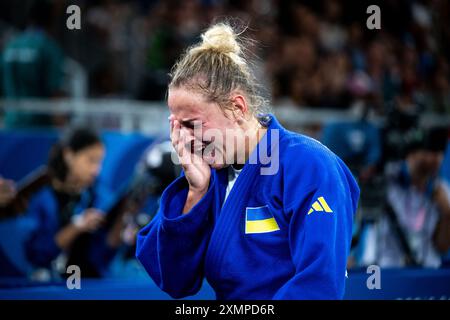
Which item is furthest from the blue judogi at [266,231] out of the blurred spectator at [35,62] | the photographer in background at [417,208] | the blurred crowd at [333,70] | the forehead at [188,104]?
the blurred spectator at [35,62]

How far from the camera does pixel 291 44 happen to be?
394 inches

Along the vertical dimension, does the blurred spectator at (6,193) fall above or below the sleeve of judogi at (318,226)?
below

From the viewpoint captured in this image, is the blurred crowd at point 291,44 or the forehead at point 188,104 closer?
the forehead at point 188,104

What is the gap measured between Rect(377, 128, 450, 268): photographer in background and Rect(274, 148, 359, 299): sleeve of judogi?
369cm

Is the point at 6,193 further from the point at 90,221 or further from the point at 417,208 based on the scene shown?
the point at 417,208

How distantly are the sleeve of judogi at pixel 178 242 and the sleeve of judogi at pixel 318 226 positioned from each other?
36 cm

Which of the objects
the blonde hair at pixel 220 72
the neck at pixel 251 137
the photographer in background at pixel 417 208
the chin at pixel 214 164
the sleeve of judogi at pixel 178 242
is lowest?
the photographer in background at pixel 417 208

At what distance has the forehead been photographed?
2.78 metres

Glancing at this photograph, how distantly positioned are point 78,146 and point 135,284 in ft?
6.76

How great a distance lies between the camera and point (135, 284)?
4.07 meters

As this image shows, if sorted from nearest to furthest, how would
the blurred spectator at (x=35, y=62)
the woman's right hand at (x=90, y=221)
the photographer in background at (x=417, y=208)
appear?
the woman's right hand at (x=90, y=221) < the photographer in background at (x=417, y=208) < the blurred spectator at (x=35, y=62)

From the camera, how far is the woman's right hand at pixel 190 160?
9.27ft

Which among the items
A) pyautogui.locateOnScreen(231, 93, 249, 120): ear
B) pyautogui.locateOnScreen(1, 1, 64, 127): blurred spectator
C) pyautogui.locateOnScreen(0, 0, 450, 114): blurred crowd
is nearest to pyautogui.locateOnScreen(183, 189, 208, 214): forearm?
pyautogui.locateOnScreen(231, 93, 249, 120): ear

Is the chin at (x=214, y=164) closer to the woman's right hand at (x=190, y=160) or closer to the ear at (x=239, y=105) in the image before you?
the woman's right hand at (x=190, y=160)
